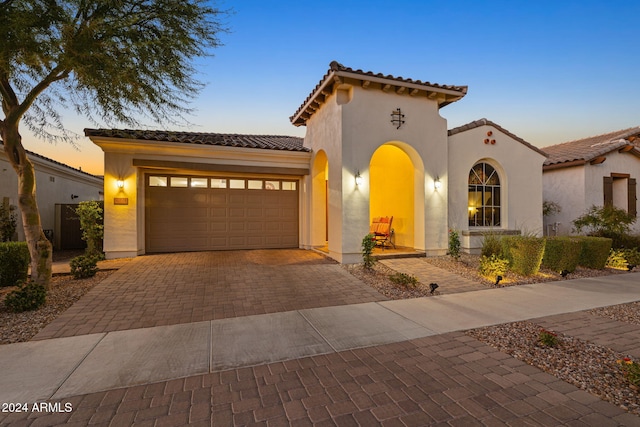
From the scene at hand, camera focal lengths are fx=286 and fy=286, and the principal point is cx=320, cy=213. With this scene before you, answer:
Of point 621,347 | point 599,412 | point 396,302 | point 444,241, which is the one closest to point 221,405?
point 599,412

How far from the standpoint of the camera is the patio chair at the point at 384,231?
32.6 feet

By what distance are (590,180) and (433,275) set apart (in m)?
9.71

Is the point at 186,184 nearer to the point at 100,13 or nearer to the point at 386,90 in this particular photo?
the point at 100,13

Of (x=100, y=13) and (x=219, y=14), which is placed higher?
(x=219, y=14)

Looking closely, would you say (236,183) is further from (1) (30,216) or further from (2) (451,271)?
(2) (451,271)

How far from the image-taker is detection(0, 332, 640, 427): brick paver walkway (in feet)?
7.16

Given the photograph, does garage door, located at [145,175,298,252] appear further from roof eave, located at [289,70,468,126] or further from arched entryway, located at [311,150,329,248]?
roof eave, located at [289,70,468,126]

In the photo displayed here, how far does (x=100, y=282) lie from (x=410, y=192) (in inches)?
349

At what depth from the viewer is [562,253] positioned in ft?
24.1

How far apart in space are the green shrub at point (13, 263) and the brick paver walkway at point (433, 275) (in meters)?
8.59

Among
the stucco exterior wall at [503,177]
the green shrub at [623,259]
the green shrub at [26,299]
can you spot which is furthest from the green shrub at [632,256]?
the green shrub at [26,299]

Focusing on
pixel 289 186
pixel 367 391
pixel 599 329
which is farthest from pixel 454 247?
pixel 367 391

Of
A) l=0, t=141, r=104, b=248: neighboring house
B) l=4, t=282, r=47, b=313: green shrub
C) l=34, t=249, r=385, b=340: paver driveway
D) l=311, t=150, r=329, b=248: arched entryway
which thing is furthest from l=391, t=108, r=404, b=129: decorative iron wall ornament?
l=0, t=141, r=104, b=248: neighboring house

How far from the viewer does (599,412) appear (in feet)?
7.37
